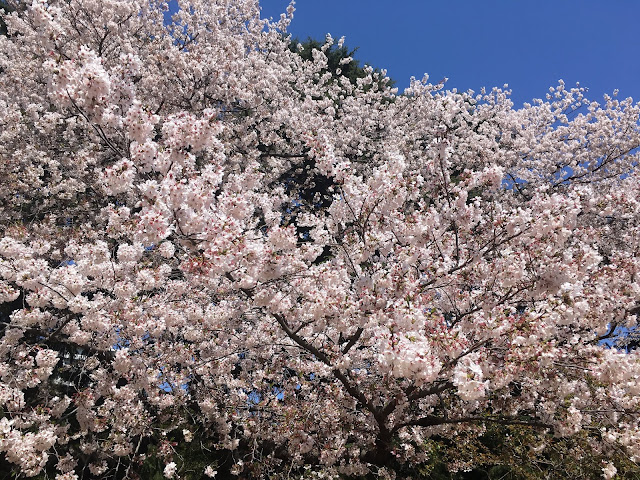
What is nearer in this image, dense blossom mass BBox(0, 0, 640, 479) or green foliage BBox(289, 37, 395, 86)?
dense blossom mass BBox(0, 0, 640, 479)

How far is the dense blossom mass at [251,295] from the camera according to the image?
4988 mm

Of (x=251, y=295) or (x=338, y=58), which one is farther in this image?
(x=338, y=58)

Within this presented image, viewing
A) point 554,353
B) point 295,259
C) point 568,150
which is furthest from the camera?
point 568,150

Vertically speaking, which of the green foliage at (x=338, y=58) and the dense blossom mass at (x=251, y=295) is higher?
the green foliage at (x=338, y=58)

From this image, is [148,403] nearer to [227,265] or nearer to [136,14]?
[227,265]

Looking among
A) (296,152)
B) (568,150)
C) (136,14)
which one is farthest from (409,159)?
(136,14)

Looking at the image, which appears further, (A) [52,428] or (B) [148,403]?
(B) [148,403]

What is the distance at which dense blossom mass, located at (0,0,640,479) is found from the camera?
499 centimetres

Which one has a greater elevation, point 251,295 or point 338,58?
point 338,58

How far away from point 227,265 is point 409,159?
11.5m

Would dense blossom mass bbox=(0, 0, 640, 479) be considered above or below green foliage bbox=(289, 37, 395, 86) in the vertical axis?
below

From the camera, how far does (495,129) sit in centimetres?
1650

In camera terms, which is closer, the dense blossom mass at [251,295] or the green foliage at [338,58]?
the dense blossom mass at [251,295]

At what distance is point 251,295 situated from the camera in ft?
19.7
